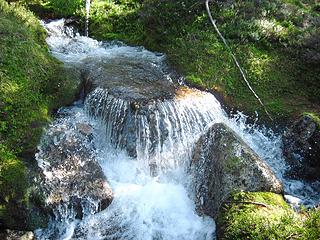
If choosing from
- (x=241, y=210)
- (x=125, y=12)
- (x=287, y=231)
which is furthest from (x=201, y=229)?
(x=125, y=12)

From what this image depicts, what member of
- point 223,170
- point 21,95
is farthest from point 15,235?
point 223,170

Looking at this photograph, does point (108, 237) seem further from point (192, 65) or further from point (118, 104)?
point (192, 65)

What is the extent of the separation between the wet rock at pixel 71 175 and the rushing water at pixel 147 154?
0.44 ft

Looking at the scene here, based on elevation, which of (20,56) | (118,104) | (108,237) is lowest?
(108,237)

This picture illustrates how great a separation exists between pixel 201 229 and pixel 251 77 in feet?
17.6

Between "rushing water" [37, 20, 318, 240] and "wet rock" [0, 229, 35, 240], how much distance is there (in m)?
0.24

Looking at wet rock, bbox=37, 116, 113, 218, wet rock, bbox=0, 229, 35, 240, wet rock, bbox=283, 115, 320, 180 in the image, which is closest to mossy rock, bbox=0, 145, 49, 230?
wet rock, bbox=0, 229, 35, 240

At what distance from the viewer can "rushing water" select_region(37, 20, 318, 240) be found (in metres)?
7.94

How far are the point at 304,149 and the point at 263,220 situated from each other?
3926mm

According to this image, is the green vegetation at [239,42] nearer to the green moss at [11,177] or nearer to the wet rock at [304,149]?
the wet rock at [304,149]

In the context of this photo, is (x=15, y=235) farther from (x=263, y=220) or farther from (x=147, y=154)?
(x=263, y=220)

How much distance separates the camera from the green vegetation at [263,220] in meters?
5.61

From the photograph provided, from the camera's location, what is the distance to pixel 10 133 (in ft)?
28.2

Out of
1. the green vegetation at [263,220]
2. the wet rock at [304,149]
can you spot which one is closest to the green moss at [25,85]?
the green vegetation at [263,220]
